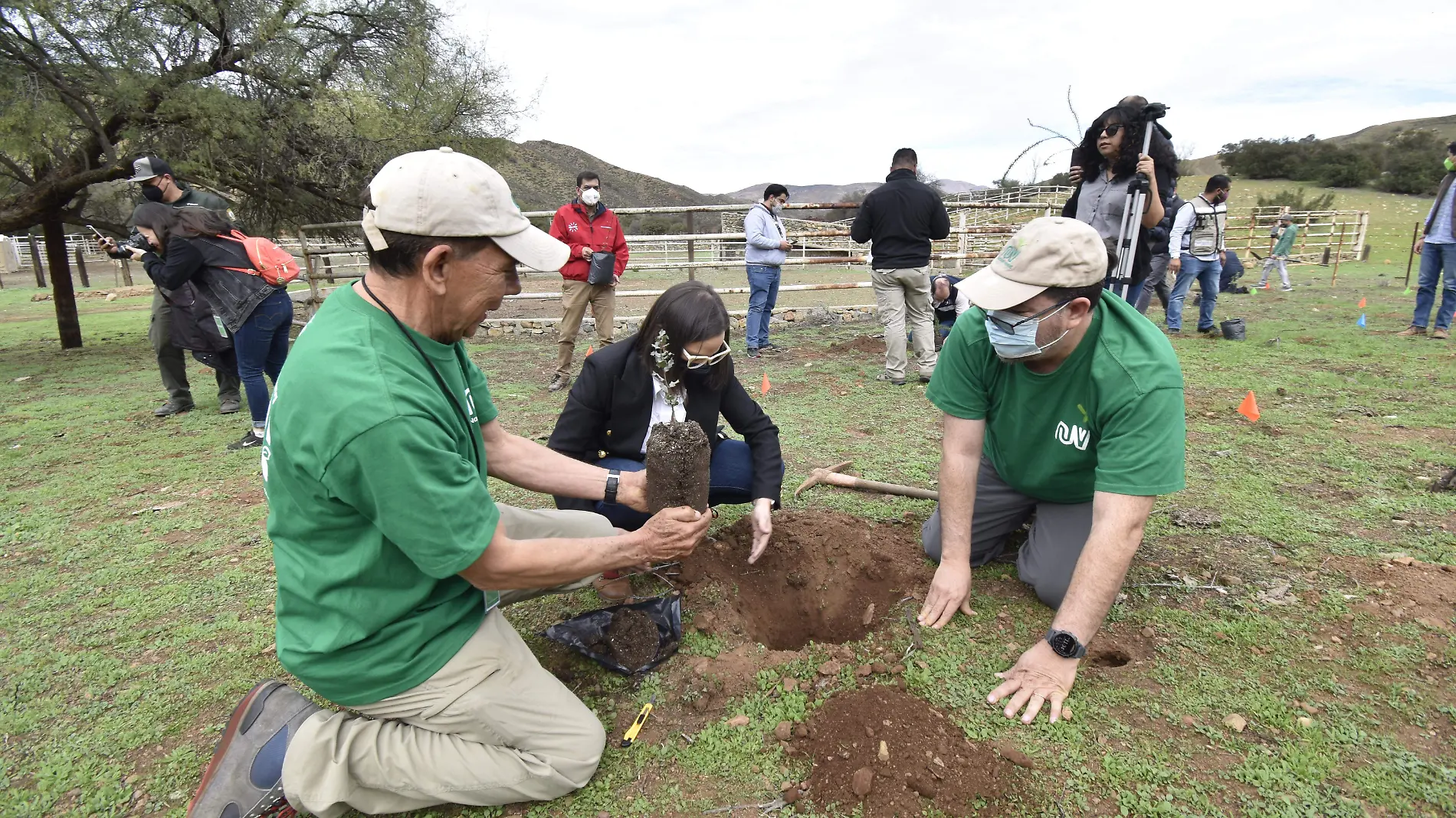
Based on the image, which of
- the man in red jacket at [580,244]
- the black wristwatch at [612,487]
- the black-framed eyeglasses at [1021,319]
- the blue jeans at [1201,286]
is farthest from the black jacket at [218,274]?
the blue jeans at [1201,286]

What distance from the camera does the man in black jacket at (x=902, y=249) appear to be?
668 cm

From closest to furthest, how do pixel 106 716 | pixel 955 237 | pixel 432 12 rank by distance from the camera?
pixel 106 716, pixel 432 12, pixel 955 237

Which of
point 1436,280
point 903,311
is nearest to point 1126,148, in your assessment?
point 903,311

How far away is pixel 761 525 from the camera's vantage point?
3062 mm

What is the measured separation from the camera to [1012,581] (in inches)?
120

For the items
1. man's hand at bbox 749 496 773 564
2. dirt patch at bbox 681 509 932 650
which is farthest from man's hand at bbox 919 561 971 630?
man's hand at bbox 749 496 773 564

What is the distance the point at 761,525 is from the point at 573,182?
149 ft

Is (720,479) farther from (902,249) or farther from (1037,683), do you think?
(902,249)

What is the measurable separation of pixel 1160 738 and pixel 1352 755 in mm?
510

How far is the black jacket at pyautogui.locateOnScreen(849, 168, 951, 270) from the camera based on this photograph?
666 cm

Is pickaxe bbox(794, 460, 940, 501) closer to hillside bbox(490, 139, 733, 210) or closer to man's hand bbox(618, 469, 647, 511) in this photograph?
man's hand bbox(618, 469, 647, 511)

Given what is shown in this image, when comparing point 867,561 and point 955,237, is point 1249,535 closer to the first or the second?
point 867,561

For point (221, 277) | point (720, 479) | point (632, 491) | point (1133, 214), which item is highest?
point (1133, 214)

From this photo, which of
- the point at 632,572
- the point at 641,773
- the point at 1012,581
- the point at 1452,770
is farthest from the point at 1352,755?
the point at 632,572
